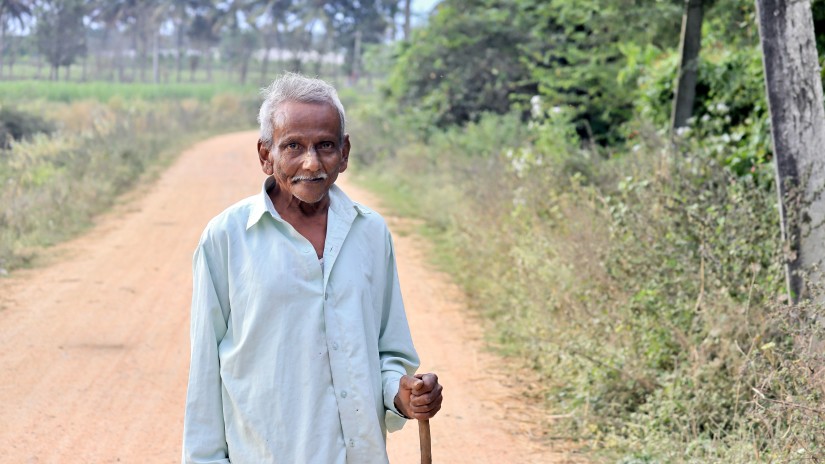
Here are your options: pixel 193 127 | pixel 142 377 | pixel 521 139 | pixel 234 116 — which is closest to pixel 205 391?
pixel 142 377

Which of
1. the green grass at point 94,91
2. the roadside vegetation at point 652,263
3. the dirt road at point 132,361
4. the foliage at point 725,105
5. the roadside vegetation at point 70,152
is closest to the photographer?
the roadside vegetation at point 652,263

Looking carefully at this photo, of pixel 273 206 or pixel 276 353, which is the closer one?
pixel 276 353

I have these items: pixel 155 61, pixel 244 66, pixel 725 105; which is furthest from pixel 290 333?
pixel 244 66

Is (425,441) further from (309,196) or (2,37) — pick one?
(2,37)

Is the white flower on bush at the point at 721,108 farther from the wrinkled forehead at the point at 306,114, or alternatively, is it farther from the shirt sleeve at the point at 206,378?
the shirt sleeve at the point at 206,378

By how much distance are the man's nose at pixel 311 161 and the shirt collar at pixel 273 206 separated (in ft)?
0.45

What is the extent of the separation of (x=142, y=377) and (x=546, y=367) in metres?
2.61

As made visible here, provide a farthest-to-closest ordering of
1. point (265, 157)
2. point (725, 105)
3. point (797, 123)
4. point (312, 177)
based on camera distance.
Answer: point (725, 105) < point (797, 123) < point (265, 157) < point (312, 177)

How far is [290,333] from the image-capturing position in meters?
2.57

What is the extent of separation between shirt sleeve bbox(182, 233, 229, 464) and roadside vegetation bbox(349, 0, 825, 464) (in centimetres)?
230

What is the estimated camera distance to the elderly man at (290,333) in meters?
2.57

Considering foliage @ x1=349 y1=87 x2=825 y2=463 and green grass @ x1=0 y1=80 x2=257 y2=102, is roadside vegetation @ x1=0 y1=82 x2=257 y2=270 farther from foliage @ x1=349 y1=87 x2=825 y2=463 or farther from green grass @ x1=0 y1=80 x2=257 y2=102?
foliage @ x1=349 y1=87 x2=825 y2=463

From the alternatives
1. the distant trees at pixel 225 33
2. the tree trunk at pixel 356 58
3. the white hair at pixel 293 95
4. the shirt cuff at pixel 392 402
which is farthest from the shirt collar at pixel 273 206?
the tree trunk at pixel 356 58

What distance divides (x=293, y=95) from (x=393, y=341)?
0.71m
